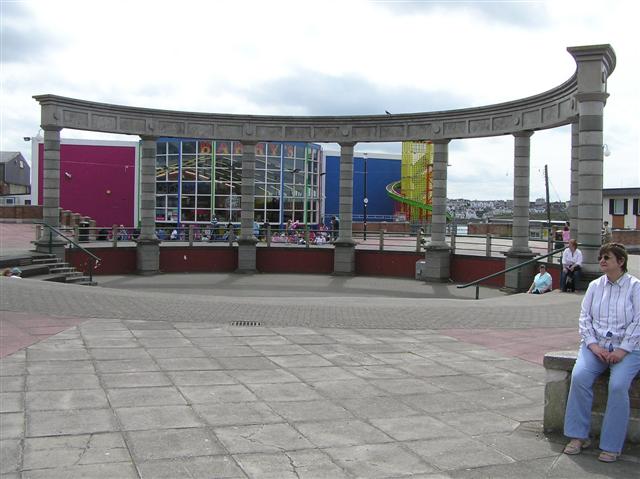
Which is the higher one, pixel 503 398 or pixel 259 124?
pixel 259 124

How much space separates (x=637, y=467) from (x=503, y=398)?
1873 millimetres

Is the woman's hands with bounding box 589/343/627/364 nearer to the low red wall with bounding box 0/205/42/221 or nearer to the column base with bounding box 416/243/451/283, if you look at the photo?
the column base with bounding box 416/243/451/283

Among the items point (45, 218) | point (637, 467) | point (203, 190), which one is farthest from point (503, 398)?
point (203, 190)

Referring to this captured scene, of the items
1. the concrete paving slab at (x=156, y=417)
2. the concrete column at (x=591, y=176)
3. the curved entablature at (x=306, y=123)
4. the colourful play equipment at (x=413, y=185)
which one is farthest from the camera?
the colourful play equipment at (x=413, y=185)

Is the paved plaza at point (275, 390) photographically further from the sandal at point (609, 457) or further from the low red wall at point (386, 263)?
the low red wall at point (386, 263)

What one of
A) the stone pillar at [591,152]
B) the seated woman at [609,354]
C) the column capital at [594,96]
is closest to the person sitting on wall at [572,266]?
the stone pillar at [591,152]

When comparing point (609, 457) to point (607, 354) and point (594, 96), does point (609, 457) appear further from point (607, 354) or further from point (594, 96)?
point (594, 96)

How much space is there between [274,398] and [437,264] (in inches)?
651

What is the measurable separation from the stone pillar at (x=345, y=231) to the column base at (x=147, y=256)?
21.1 feet

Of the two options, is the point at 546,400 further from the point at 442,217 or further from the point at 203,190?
the point at 203,190

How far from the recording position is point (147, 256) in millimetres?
23328

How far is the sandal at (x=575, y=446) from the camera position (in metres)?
5.04

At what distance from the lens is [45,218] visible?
21328mm

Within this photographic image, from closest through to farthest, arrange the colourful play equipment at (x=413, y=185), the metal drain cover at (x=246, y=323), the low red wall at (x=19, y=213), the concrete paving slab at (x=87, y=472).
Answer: the concrete paving slab at (x=87, y=472) → the metal drain cover at (x=246, y=323) → the low red wall at (x=19, y=213) → the colourful play equipment at (x=413, y=185)
